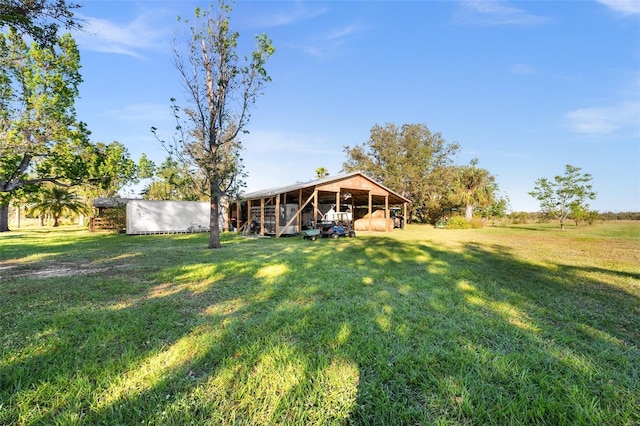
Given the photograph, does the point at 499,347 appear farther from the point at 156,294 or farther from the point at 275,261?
the point at 275,261

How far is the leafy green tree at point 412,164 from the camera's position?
36656 mm

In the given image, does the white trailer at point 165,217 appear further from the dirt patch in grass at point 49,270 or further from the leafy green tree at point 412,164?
the leafy green tree at point 412,164

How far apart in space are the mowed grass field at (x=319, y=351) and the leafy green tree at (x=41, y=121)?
913 cm

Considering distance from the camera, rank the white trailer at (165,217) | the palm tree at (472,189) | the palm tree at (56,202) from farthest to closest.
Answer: the palm tree at (472,189)
the palm tree at (56,202)
the white trailer at (165,217)

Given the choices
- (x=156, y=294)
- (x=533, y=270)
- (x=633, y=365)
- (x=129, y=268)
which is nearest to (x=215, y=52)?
(x=129, y=268)

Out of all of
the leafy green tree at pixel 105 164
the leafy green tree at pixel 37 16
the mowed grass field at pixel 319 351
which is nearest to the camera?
the mowed grass field at pixel 319 351

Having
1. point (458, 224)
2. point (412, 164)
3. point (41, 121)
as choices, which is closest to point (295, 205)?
point (41, 121)

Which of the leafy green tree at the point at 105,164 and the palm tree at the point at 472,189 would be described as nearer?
the leafy green tree at the point at 105,164

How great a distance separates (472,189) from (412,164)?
8.08 m

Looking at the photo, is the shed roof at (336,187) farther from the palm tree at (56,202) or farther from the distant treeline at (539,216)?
the palm tree at (56,202)

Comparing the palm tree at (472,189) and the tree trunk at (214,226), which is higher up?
the palm tree at (472,189)

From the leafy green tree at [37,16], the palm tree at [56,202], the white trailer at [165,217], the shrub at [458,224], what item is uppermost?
the leafy green tree at [37,16]

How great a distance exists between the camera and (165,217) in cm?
2244

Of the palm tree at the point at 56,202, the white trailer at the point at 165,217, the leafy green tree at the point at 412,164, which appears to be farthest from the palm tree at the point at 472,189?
the palm tree at the point at 56,202
